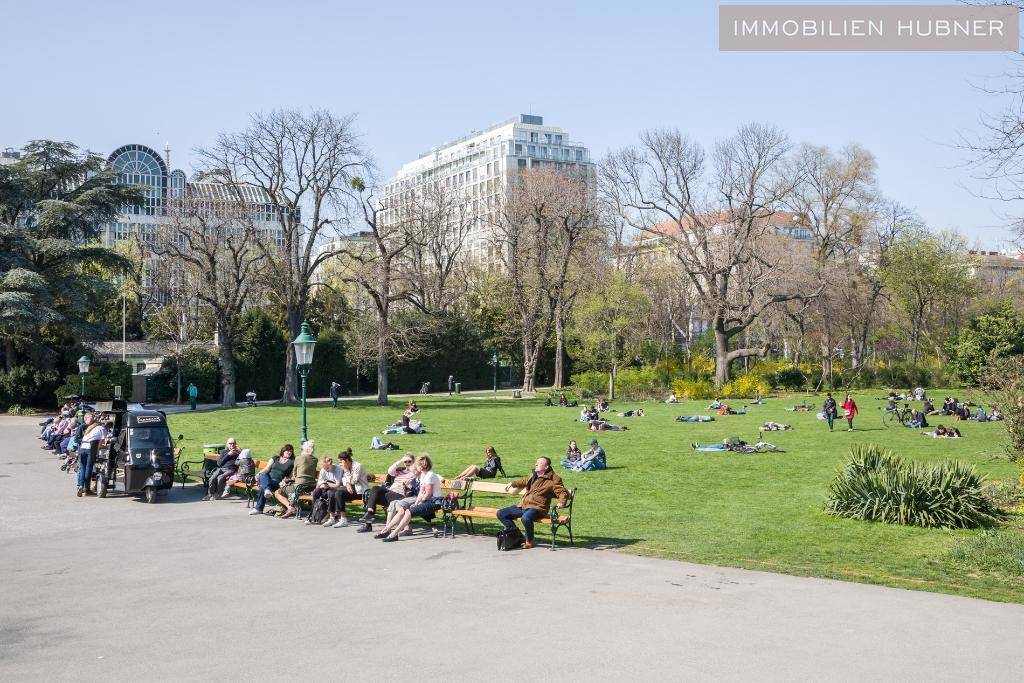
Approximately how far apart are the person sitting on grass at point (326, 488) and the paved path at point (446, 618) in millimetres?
1525

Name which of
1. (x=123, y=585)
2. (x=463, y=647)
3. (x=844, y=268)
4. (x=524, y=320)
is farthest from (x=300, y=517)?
(x=844, y=268)

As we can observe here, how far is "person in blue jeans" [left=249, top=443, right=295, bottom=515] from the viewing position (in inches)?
655

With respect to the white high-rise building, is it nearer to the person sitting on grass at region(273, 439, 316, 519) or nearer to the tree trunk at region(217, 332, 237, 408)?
the tree trunk at region(217, 332, 237, 408)

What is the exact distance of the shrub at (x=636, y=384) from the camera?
54.7 metres

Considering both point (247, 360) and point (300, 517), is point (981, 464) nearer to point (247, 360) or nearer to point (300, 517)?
point (300, 517)

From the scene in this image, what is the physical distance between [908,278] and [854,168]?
951cm

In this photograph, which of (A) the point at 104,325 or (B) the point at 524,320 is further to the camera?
(B) the point at 524,320

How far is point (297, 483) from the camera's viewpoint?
646 inches

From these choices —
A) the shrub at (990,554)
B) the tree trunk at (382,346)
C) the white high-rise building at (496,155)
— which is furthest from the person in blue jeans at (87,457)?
the white high-rise building at (496,155)

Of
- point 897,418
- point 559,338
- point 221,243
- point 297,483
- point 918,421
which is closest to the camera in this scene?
point 297,483

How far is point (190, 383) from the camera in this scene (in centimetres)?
5406

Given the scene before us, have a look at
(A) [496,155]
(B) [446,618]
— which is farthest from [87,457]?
(A) [496,155]

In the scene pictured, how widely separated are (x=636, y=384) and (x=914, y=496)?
39.9 metres

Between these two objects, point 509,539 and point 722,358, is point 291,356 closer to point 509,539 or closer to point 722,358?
point 722,358
